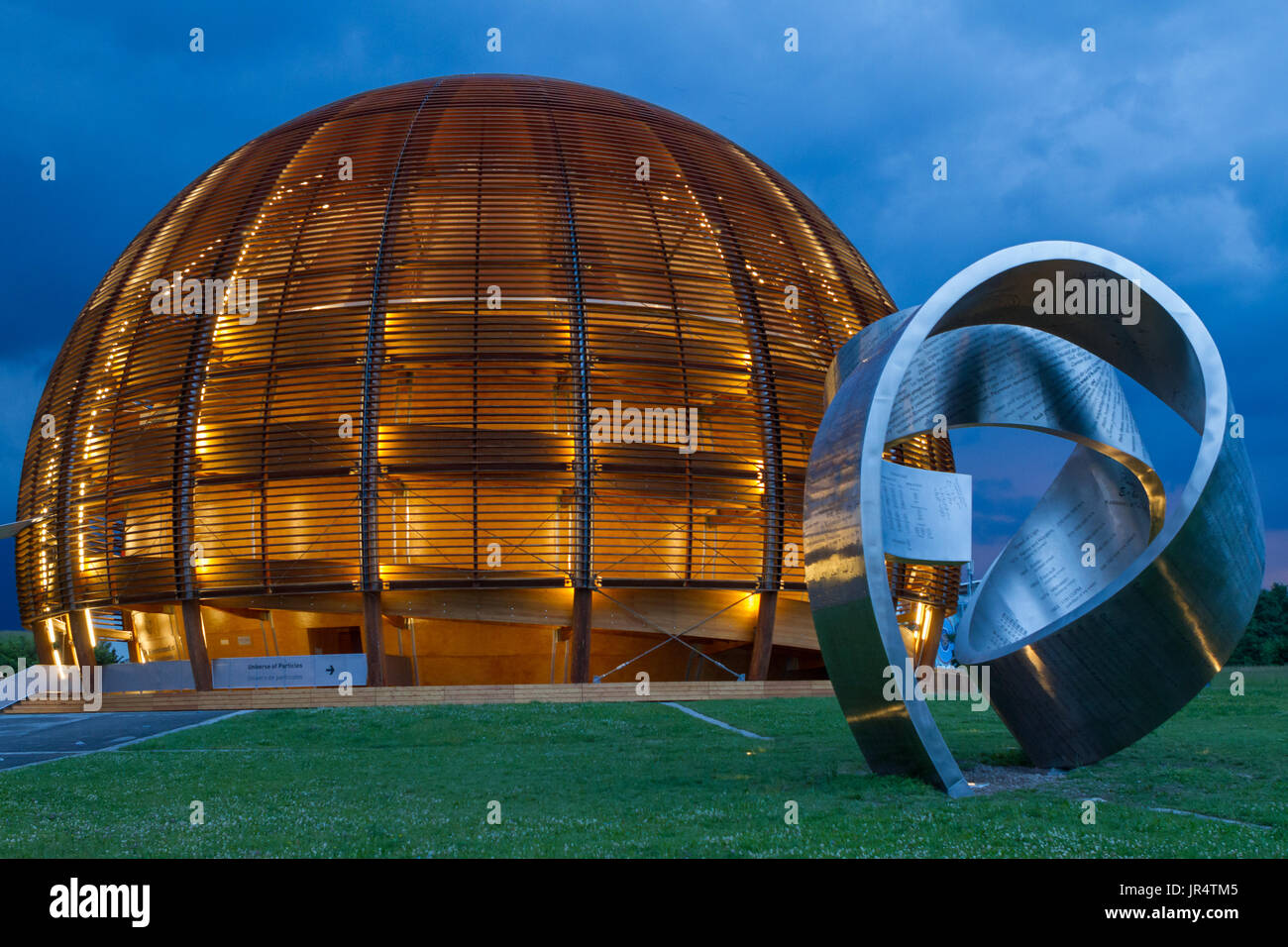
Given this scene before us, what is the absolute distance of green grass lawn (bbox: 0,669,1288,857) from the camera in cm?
1023

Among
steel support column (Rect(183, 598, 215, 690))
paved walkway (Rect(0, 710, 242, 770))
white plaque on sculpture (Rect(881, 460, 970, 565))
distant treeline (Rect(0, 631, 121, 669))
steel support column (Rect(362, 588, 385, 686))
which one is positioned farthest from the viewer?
distant treeline (Rect(0, 631, 121, 669))

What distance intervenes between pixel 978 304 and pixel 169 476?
76.1ft

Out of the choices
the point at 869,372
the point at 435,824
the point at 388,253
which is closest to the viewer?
the point at 435,824

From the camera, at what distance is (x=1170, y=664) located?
46.5 feet

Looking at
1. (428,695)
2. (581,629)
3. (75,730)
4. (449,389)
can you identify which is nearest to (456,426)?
(449,389)

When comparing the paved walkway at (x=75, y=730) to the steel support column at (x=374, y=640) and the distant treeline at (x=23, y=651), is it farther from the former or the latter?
the distant treeline at (x=23, y=651)

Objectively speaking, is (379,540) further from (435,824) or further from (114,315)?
(435,824)

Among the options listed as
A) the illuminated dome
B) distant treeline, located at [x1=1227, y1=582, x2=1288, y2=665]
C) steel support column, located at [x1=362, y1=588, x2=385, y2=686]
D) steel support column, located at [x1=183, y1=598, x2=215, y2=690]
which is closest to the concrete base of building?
steel support column, located at [x1=183, y1=598, x2=215, y2=690]

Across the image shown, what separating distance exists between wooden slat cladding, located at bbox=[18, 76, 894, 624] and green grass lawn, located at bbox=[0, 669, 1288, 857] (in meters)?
7.30

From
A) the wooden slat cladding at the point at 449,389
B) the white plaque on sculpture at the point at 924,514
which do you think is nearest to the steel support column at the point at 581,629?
the wooden slat cladding at the point at 449,389

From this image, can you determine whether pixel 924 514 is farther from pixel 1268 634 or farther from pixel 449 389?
pixel 1268 634

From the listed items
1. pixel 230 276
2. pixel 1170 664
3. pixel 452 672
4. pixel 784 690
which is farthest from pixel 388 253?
pixel 1170 664

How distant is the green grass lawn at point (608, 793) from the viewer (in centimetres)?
1023

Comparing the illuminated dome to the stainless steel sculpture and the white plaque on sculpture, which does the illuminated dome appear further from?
the white plaque on sculpture
